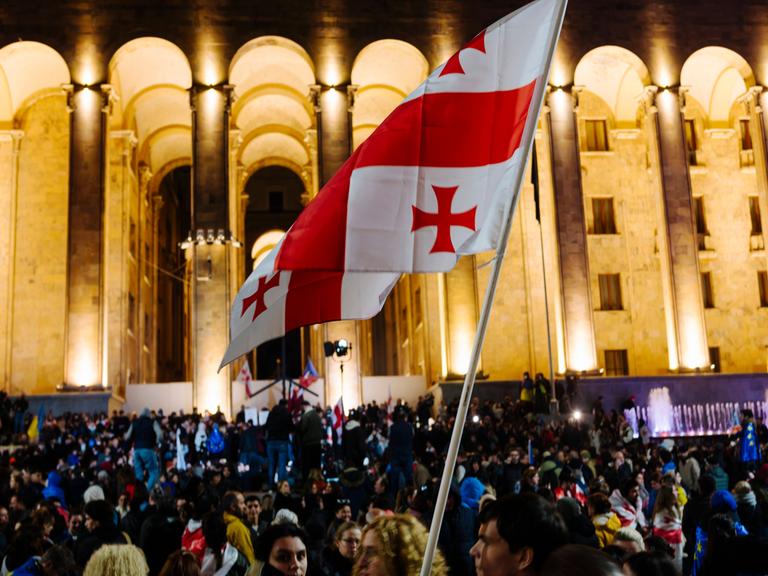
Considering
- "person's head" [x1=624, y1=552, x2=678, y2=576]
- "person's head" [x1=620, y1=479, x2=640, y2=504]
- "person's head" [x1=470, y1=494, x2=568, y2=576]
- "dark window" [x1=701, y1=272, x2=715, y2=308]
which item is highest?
"dark window" [x1=701, y1=272, x2=715, y2=308]

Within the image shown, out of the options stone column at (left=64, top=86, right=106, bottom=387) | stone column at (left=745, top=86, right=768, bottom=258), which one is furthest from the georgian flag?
stone column at (left=745, top=86, right=768, bottom=258)

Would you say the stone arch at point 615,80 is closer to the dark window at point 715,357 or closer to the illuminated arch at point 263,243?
the dark window at point 715,357

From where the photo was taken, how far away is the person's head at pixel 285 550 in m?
5.56

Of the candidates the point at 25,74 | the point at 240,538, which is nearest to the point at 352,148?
the point at 25,74

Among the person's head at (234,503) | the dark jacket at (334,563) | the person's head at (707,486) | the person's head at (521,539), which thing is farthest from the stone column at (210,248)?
the person's head at (521,539)

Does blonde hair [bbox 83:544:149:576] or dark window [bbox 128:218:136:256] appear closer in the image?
blonde hair [bbox 83:544:149:576]

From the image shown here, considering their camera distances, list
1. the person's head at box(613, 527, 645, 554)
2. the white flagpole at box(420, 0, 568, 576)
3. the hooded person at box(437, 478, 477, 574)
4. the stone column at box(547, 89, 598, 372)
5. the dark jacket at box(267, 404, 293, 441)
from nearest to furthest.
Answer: the white flagpole at box(420, 0, 568, 576) → the person's head at box(613, 527, 645, 554) → the hooded person at box(437, 478, 477, 574) → the dark jacket at box(267, 404, 293, 441) → the stone column at box(547, 89, 598, 372)

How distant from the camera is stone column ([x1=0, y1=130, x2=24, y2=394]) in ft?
117

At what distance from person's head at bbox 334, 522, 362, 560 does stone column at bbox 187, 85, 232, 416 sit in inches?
974

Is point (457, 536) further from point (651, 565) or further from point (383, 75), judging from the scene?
point (383, 75)

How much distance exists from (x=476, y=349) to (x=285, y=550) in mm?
1748

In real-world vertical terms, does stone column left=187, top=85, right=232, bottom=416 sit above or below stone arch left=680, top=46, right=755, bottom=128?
below

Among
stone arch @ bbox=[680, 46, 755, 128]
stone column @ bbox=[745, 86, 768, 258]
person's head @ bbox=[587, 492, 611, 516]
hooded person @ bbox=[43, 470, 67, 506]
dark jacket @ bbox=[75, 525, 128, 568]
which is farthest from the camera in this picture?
stone arch @ bbox=[680, 46, 755, 128]

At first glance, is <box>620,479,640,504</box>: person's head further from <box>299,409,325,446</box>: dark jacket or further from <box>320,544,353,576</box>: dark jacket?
<box>299,409,325,446</box>: dark jacket
